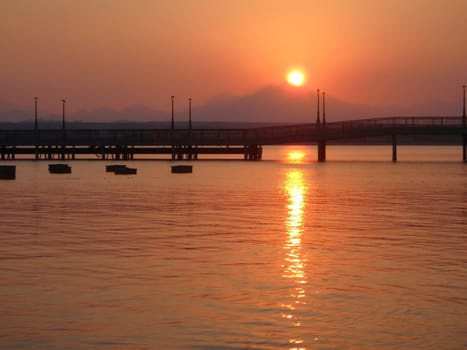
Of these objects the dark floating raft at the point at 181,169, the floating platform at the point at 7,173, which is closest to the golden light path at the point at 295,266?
the floating platform at the point at 7,173

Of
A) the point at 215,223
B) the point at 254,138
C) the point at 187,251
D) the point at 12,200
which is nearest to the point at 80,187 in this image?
the point at 12,200

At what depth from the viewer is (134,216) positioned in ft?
130

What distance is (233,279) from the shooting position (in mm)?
20922

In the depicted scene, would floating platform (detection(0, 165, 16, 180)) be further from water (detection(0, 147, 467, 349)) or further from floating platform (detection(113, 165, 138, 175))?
water (detection(0, 147, 467, 349))

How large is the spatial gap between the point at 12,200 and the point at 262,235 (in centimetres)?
2348

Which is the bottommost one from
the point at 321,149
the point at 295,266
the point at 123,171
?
A: the point at 123,171

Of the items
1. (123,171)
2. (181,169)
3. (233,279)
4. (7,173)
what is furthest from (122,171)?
(233,279)

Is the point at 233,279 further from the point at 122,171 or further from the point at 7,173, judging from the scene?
the point at 122,171

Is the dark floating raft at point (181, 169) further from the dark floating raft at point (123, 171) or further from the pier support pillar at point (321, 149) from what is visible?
the pier support pillar at point (321, 149)

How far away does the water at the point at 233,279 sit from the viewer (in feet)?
50.0

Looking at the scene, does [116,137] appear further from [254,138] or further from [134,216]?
[134,216]

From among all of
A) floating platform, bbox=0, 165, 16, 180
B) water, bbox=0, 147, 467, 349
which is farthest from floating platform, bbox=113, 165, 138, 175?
water, bbox=0, 147, 467, 349

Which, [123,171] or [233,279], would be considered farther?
[123,171]

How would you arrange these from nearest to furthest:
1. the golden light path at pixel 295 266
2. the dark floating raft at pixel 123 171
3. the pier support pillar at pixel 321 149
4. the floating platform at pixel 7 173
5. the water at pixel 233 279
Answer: the water at pixel 233 279
the golden light path at pixel 295 266
the floating platform at pixel 7 173
the dark floating raft at pixel 123 171
the pier support pillar at pixel 321 149
